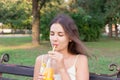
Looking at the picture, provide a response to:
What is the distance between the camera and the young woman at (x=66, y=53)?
254 cm

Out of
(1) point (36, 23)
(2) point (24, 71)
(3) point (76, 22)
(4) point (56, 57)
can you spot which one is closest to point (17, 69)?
(2) point (24, 71)

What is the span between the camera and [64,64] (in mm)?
2641

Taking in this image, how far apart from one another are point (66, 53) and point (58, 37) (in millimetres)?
221

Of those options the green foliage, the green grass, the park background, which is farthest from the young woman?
the green foliage

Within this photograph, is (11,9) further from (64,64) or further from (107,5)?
(64,64)

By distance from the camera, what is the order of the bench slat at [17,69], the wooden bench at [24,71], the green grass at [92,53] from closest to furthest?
the wooden bench at [24,71] → the bench slat at [17,69] → the green grass at [92,53]

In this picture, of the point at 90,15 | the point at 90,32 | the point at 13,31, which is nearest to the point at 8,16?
the point at 13,31

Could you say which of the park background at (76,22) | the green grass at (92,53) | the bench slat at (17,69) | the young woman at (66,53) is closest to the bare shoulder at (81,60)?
the young woman at (66,53)

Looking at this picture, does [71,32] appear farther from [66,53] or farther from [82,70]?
[82,70]

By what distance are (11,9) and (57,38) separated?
37179 mm

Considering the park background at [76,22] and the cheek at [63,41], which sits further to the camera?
the park background at [76,22]

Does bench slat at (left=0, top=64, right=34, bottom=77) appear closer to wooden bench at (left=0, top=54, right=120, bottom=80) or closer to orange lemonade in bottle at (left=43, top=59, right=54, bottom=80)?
wooden bench at (left=0, top=54, right=120, bottom=80)

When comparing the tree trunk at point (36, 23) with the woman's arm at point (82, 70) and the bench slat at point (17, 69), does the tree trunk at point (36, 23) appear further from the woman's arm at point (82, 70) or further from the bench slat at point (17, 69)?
the woman's arm at point (82, 70)

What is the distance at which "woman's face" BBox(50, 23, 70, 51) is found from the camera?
260 centimetres
